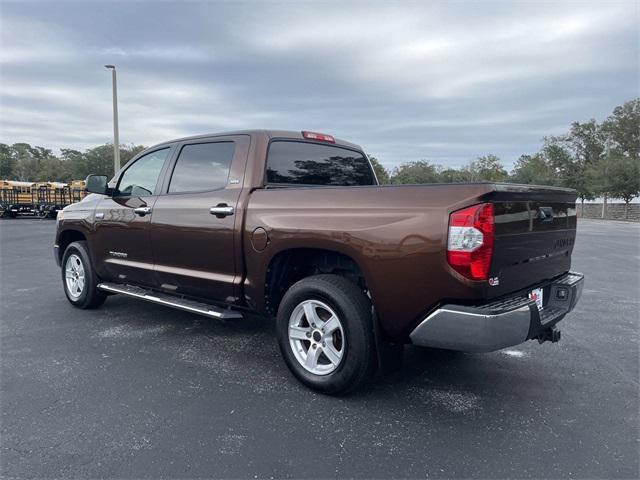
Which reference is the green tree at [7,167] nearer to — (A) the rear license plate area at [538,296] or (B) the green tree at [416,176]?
(B) the green tree at [416,176]

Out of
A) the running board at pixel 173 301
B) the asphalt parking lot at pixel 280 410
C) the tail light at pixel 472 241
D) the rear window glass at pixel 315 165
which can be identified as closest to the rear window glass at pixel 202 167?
the rear window glass at pixel 315 165

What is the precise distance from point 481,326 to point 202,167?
9.34ft

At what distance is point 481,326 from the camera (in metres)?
2.68

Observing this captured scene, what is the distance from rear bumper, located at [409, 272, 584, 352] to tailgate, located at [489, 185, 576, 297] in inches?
5.4

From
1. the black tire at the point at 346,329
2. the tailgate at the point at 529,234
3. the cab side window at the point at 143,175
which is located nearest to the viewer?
the tailgate at the point at 529,234

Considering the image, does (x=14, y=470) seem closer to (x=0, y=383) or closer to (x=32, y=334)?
(x=0, y=383)

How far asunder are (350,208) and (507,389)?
1.78m

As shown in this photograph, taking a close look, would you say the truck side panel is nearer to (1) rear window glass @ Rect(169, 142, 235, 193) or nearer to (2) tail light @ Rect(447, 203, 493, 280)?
(2) tail light @ Rect(447, 203, 493, 280)

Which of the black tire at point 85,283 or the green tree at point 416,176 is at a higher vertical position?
the green tree at point 416,176

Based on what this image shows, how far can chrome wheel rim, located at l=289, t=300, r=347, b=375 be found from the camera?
3305 mm

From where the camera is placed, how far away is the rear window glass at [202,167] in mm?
4141

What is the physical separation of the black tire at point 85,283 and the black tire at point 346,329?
3126 millimetres

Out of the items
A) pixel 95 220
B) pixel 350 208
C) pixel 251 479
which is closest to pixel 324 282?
pixel 350 208

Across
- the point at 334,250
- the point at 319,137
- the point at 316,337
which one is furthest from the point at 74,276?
the point at 334,250
